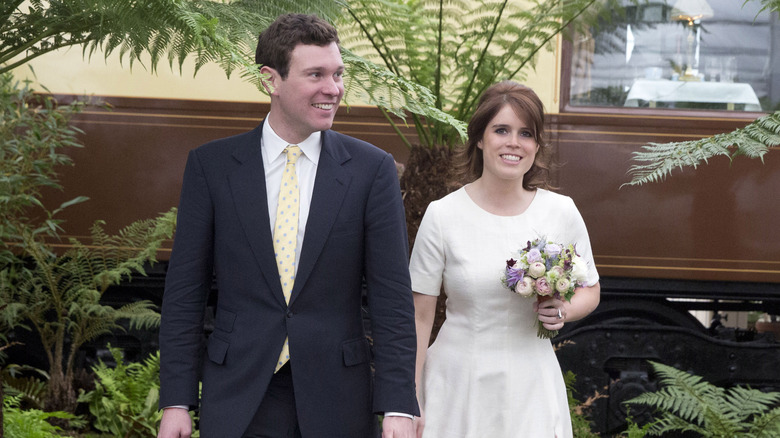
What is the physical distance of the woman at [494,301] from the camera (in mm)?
2678

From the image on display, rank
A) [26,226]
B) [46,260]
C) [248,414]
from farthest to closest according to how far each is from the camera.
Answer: [46,260] → [26,226] → [248,414]

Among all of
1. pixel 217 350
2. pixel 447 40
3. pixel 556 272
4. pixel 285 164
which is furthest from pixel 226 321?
pixel 447 40

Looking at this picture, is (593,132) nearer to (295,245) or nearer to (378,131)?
(378,131)

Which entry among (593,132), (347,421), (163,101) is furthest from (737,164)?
(347,421)

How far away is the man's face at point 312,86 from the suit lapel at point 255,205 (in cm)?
17

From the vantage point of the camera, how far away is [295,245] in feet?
7.41

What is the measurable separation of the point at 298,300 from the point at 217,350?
0.24 m

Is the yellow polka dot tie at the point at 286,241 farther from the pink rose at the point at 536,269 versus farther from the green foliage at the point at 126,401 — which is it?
the green foliage at the point at 126,401

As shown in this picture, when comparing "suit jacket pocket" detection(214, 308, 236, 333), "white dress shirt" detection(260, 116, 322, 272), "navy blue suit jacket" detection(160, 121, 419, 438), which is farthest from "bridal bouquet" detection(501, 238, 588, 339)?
"suit jacket pocket" detection(214, 308, 236, 333)

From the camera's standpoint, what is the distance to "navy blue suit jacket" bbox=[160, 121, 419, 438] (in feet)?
7.28

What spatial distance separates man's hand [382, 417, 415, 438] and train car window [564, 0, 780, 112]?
141 inches

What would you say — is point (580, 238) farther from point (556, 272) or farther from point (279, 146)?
point (279, 146)

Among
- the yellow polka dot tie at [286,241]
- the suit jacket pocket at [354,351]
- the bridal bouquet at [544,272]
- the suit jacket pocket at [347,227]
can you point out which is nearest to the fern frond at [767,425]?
the bridal bouquet at [544,272]

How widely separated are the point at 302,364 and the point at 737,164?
3.98 meters
